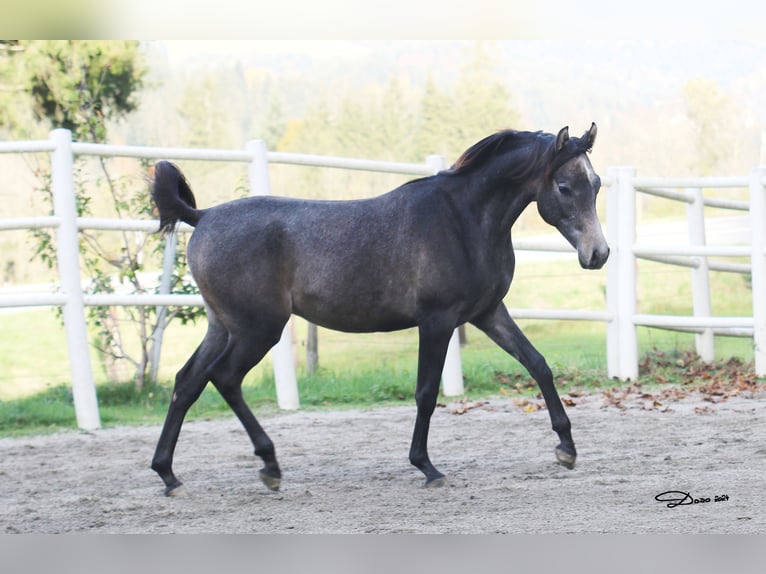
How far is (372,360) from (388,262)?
6.23 m

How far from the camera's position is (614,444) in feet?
17.1

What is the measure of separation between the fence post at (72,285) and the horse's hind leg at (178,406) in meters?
1.82

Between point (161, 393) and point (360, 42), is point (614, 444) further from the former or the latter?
point (360, 42)

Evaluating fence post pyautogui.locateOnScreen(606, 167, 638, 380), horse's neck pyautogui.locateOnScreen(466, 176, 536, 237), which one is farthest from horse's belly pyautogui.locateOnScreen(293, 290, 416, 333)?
fence post pyautogui.locateOnScreen(606, 167, 638, 380)

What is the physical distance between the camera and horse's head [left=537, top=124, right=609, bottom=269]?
4277mm

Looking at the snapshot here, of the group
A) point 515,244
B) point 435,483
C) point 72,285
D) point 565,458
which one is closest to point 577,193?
point 565,458

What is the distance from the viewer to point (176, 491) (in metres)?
4.38

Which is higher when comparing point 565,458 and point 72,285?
point 72,285

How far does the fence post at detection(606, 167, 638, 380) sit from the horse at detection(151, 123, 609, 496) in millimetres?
2977

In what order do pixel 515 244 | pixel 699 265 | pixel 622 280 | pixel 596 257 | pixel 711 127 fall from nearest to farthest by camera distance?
pixel 596 257 → pixel 515 244 → pixel 622 280 → pixel 699 265 → pixel 711 127

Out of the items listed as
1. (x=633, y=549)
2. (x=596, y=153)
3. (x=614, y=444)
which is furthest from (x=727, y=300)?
(x=633, y=549)

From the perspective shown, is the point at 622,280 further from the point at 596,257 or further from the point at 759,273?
the point at 596,257

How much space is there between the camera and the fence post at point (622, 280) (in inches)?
291

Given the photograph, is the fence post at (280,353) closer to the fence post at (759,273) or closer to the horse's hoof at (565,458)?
the horse's hoof at (565,458)
